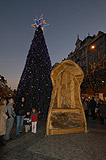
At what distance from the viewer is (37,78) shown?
8719mm

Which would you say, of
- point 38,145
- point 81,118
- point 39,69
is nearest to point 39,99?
point 39,69

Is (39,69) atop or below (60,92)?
atop

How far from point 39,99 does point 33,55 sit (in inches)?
139

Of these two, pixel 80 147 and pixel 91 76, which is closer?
pixel 80 147

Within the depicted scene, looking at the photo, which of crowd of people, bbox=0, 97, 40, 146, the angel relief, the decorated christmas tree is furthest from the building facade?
crowd of people, bbox=0, 97, 40, 146

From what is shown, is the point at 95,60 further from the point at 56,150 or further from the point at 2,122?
the point at 2,122

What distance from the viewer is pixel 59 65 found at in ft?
17.7

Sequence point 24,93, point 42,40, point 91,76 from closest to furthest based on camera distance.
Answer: point 24,93 → point 42,40 → point 91,76

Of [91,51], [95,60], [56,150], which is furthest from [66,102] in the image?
[91,51]

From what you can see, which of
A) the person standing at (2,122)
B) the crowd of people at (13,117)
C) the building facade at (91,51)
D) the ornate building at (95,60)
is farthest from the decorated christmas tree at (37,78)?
the building facade at (91,51)

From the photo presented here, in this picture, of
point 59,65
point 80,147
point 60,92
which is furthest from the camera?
point 60,92

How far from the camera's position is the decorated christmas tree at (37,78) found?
8.51 metres

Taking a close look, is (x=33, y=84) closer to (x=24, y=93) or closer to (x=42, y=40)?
(x=24, y=93)

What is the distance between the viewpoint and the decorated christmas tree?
8.51m
